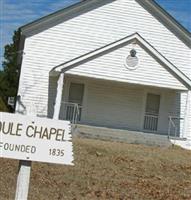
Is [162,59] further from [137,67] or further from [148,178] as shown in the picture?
[148,178]

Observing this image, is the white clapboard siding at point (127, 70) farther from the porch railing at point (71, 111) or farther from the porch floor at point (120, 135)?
the porch floor at point (120, 135)

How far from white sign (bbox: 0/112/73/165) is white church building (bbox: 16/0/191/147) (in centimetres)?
1768

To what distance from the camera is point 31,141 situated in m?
→ 6.12

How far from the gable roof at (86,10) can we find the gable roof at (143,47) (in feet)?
7.34

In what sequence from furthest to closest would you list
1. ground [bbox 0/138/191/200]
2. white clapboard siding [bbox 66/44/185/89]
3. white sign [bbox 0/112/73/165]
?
1. white clapboard siding [bbox 66/44/185/89]
2. ground [bbox 0/138/191/200]
3. white sign [bbox 0/112/73/165]

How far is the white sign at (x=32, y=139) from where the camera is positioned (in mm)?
6078

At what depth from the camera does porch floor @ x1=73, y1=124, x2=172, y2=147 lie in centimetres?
2267

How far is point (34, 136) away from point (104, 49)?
18.6 metres

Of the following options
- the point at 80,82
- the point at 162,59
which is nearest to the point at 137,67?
the point at 162,59

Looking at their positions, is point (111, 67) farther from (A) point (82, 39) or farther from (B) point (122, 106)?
(B) point (122, 106)

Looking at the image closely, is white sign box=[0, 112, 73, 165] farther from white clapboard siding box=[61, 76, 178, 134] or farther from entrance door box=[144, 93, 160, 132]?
entrance door box=[144, 93, 160, 132]

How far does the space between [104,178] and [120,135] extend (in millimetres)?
11057

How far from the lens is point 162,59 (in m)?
25.1

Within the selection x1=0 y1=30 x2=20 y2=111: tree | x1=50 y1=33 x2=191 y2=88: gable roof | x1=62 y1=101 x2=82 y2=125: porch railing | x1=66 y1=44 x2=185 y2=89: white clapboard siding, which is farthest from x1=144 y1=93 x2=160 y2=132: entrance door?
x1=0 y1=30 x2=20 y2=111: tree
